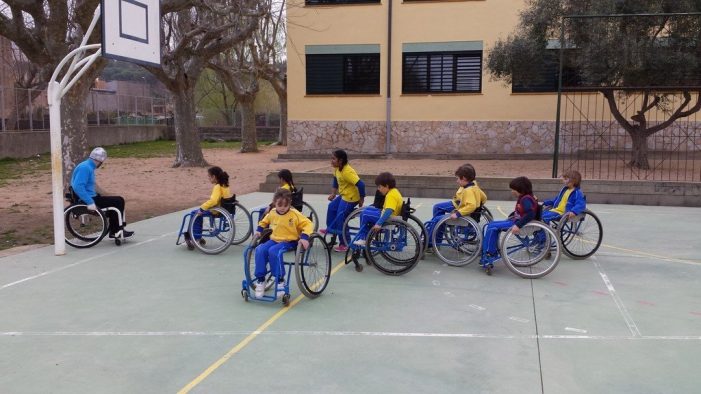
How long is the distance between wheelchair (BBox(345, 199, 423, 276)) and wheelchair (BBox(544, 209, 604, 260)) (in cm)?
192

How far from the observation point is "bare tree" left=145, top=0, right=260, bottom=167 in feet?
60.7

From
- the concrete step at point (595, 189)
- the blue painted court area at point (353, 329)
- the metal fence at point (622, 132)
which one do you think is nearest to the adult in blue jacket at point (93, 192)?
the blue painted court area at point (353, 329)

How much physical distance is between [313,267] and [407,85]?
59.8 feet

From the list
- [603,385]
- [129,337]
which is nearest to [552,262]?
[603,385]

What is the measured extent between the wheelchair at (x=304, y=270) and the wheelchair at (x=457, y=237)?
1.52 m

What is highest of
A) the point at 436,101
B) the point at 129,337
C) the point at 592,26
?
the point at 592,26

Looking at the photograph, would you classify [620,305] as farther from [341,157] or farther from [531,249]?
[341,157]

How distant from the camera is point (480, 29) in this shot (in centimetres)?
2238

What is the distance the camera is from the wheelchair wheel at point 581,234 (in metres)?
7.75

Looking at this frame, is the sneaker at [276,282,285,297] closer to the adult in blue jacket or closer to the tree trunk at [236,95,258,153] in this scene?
the adult in blue jacket

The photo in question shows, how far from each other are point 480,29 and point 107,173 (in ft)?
45.6

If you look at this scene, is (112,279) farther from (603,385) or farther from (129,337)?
(603,385)

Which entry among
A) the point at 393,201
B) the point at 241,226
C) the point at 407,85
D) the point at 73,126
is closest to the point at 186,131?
the point at 407,85

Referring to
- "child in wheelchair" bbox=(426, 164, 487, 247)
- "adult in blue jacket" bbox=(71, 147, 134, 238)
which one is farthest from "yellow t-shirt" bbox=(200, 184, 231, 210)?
"child in wheelchair" bbox=(426, 164, 487, 247)
